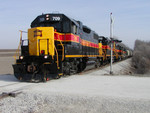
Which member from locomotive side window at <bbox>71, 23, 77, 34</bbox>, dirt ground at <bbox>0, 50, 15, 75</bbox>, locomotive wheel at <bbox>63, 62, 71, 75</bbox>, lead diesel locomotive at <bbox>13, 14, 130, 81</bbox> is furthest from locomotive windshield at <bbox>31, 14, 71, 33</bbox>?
dirt ground at <bbox>0, 50, 15, 75</bbox>

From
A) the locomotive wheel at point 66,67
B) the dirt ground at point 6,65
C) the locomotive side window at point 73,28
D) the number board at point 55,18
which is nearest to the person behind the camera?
the locomotive wheel at point 66,67

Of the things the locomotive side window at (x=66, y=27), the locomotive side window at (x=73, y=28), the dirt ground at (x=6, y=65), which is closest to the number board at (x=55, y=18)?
the locomotive side window at (x=66, y=27)

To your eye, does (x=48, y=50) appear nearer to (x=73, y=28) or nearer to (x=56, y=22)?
(x=56, y=22)

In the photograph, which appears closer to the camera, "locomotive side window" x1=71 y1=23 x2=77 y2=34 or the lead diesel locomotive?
the lead diesel locomotive

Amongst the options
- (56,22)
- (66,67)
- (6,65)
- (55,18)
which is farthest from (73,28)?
(6,65)

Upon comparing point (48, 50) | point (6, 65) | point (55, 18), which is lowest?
point (6, 65)

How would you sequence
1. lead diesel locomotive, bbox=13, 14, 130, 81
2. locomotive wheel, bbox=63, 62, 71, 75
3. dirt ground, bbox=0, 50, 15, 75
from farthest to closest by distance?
dirt ground, bbox=0, 50, 15, 75
locomotive wheel, bbox=63, 62, 71, 75
lead diesel locomotive, bbox=13, 14, 130, 81

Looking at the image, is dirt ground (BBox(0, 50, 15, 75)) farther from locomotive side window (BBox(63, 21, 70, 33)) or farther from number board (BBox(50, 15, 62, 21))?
locomotive side window (BBox(63, 21, 70, 33))

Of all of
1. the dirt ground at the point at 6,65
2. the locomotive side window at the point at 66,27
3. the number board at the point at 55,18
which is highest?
the number board at the point at 55,18

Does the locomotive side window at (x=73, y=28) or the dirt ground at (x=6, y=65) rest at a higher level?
the locomotive side window at (x=73, y=28)

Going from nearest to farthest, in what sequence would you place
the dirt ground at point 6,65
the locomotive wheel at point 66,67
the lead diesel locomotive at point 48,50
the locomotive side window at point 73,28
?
the lead diesel locomotive at point 48,50 → the locomotive wheel at point 66,67 → the locomotive side window at point 73,28 → the dirt ground at point 6,65

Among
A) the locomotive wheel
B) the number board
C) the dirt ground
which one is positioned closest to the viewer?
the locomotive wheel

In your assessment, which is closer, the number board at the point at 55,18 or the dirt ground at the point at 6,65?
the number board at the point at 55,18

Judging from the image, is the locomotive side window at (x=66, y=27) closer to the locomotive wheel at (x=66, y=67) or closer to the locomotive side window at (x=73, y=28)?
the locomotive side window at (x=73, y=28)
